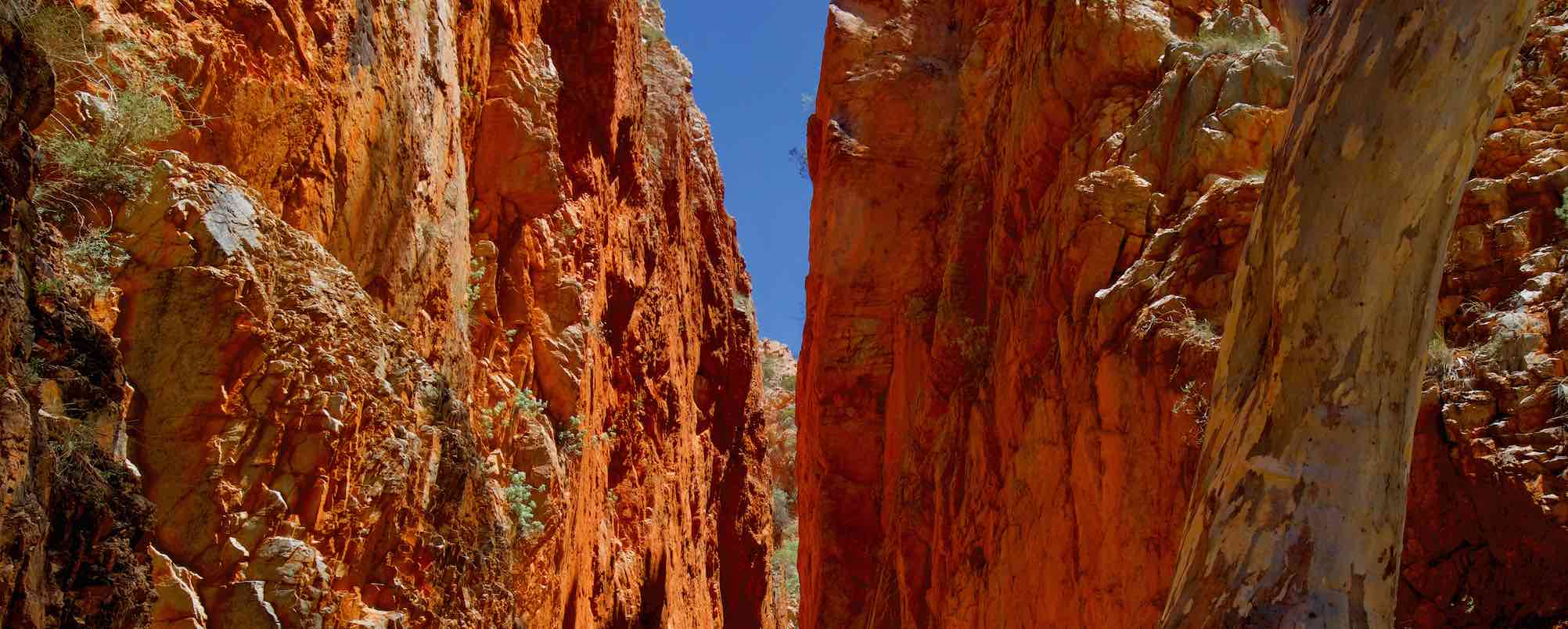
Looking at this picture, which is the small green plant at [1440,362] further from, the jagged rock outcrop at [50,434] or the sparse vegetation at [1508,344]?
the jagged rock outcrop at [50,434]

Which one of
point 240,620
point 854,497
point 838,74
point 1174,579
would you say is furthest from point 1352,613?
point 838,74

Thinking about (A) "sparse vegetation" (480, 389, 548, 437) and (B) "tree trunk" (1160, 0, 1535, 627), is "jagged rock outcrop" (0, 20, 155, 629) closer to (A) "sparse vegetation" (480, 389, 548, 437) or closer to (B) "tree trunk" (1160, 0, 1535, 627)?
(B) "tree trunk" (1160, 0, 1535, 627)

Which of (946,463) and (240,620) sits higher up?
(946,463)

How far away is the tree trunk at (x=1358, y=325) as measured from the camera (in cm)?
423


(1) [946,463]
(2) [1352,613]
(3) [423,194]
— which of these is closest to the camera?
(2) [1352,613]

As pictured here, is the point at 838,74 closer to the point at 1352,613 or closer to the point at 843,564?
the point at 843,564

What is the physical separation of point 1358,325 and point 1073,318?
825 cm

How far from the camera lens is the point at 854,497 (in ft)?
68.6

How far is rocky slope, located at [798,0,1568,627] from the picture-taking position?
798 cm

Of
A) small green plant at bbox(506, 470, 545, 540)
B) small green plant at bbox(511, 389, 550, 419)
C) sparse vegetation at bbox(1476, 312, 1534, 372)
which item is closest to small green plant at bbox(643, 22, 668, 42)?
small green plant at bbox(511, 389, 550, 419)

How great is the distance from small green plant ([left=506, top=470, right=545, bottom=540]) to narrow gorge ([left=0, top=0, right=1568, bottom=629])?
2.3 inches

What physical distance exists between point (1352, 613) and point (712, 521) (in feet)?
73.1

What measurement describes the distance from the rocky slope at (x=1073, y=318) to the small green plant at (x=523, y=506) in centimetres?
531

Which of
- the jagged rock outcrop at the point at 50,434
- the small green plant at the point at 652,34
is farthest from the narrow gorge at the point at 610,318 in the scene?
the small green plant at the point at 652,34
